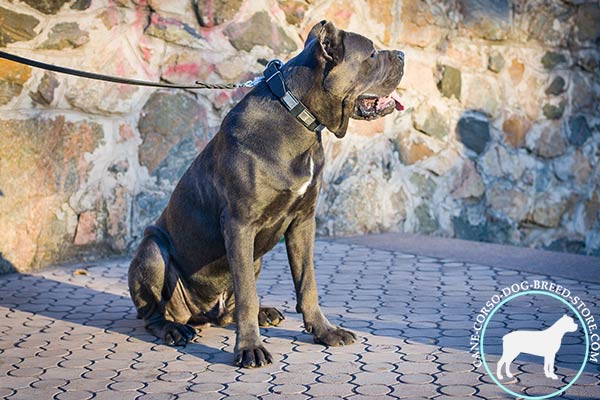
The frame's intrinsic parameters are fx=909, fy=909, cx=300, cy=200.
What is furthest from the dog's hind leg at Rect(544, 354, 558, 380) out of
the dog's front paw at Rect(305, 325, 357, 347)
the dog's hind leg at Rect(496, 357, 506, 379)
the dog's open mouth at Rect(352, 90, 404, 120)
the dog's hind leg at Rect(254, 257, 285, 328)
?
the dog's hind leg at Rect(254, 257, 285, 328)

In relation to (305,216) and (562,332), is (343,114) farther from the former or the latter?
(562,332)

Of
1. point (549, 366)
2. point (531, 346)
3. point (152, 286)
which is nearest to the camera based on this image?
point (549, 366)

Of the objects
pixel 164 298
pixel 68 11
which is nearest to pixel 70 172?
pixel 68 11

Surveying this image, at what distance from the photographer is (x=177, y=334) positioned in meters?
3.81

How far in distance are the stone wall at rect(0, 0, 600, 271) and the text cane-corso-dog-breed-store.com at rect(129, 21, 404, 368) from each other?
5.63 ft

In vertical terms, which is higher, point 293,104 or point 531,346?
point 293,104

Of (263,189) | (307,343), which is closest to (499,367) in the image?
(307,343)

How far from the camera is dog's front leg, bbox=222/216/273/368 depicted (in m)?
3.48

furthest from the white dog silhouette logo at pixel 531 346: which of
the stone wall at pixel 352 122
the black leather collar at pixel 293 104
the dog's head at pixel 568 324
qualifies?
the stone wall at pixel 352 122

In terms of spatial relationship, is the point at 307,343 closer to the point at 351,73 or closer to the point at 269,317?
the point at 269,317

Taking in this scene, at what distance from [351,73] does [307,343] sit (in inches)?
44.6

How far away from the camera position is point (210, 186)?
12.4 feet

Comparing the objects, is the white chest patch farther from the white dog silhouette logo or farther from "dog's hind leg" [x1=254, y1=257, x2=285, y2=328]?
the white dog silhouette logo

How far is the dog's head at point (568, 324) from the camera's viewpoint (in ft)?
12.3
